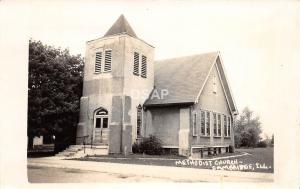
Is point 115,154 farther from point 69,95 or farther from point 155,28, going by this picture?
point 155,28

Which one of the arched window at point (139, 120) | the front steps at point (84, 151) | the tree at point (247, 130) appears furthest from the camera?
the arched window at point (139, 120)

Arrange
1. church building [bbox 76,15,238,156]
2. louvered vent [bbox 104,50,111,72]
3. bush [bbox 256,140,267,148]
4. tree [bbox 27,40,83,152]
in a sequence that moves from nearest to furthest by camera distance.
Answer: bush [bbox 256,140,267,148], tree [bbox 27,40,83,152], church building [bbox 76,15,238,156], louvered vent [bbox 104,50,111,72]

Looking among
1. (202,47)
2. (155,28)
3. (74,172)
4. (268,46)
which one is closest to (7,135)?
(74,172)

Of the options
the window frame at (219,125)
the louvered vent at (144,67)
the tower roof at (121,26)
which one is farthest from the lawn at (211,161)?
the tower roof at (121,26)

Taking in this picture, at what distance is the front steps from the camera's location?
16516mm

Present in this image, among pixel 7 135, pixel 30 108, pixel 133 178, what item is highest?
pixel 30 108

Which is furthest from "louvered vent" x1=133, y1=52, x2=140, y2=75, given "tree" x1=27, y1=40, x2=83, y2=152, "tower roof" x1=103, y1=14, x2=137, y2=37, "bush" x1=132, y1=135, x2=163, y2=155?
"bush" x1=132, y1=135, x2=163, y2=155

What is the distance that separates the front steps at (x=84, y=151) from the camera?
16.5 m

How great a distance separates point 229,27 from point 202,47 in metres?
1.32

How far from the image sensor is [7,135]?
1159cm

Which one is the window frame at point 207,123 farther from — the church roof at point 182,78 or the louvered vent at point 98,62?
the louvered vent at point 98,62

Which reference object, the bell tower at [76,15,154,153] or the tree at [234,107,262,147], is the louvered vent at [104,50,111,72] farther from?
the tree at [234,107,262,147]

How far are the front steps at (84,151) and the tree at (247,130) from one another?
19.0ft

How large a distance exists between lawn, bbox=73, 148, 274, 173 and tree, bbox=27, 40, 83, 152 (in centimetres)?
195
